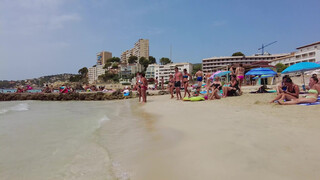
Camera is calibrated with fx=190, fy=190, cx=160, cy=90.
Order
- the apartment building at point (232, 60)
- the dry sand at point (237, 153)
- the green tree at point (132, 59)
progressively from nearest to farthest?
1. the dry sand at point (237, 153)
2. the apartment building at point (232, 60)
3. the green tree at point (132, 59)

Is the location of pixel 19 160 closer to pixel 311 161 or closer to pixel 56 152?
pixel 56 152

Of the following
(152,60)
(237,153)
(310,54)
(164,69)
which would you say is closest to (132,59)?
(152,60)

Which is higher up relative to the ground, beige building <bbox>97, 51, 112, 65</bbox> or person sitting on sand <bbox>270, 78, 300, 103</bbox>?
beige building <bbox>97, 51, 112, 65</bbox>

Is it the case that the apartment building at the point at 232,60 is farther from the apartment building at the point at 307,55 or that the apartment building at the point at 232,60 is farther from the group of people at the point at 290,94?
the group of people at the point at 290,94

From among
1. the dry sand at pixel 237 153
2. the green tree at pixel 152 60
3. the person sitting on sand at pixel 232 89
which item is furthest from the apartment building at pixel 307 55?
the green tree at pixel 152 60

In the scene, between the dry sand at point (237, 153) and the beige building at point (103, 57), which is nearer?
the dry sand at point (237, 153)

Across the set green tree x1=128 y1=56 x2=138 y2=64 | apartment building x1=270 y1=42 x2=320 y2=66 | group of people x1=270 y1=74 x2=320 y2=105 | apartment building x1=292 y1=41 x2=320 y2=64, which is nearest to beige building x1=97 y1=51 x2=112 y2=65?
green tree x1=128 y1=56 x2=138 y2=64

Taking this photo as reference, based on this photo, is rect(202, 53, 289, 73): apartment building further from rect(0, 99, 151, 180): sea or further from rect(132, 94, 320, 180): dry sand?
rect(0, 99, 151, 180): sea

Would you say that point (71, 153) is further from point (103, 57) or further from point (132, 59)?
point (103, 57)

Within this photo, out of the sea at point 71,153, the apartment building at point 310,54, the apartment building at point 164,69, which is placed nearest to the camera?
the sea at point 71,153

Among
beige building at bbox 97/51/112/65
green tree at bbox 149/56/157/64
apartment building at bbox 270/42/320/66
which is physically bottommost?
apartment building at bbox 270/42/320/66

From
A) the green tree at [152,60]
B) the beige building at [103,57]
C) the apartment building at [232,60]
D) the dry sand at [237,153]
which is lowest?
the dry sand at [237,153]

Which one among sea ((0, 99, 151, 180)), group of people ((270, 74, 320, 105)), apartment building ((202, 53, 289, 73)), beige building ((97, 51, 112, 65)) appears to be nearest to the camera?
sea ((0, 99, 151, 180))

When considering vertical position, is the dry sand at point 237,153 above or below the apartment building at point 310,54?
below
